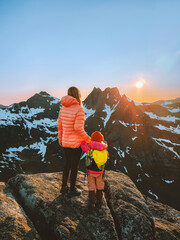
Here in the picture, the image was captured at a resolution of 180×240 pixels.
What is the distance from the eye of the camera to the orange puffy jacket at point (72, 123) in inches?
236

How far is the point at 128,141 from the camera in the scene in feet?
546

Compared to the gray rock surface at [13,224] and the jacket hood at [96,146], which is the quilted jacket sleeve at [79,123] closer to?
the jacket hood at [96,146]

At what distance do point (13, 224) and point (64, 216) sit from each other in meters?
1.83

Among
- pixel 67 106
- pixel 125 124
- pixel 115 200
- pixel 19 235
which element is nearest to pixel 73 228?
pixel 19 235

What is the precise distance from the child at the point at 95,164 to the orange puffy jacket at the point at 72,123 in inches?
13.8

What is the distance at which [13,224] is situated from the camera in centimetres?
479

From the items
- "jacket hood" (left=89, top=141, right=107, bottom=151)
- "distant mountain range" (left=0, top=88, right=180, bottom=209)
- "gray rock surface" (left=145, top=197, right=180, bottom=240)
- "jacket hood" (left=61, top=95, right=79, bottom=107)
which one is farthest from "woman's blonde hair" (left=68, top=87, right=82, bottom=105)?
"distant mountain range" (left=0, top=88, right=180, bottom=209)

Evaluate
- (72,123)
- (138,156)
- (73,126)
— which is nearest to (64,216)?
(73,126)

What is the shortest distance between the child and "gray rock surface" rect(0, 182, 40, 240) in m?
2.53

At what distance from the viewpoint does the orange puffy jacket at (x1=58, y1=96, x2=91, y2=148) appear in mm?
5984

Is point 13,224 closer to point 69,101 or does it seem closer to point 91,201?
point 91,201

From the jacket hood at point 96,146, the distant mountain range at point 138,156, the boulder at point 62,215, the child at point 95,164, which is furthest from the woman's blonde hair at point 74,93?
the distant mountain range at point 138,156

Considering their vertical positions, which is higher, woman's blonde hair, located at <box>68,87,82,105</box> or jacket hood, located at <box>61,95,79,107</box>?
woman's blonde hair, located at <box>68,87,82,105</box>

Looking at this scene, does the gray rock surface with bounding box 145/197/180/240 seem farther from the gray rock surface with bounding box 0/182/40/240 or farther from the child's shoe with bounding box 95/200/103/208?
the gray rock surface with bounding box 0/182/40/240
